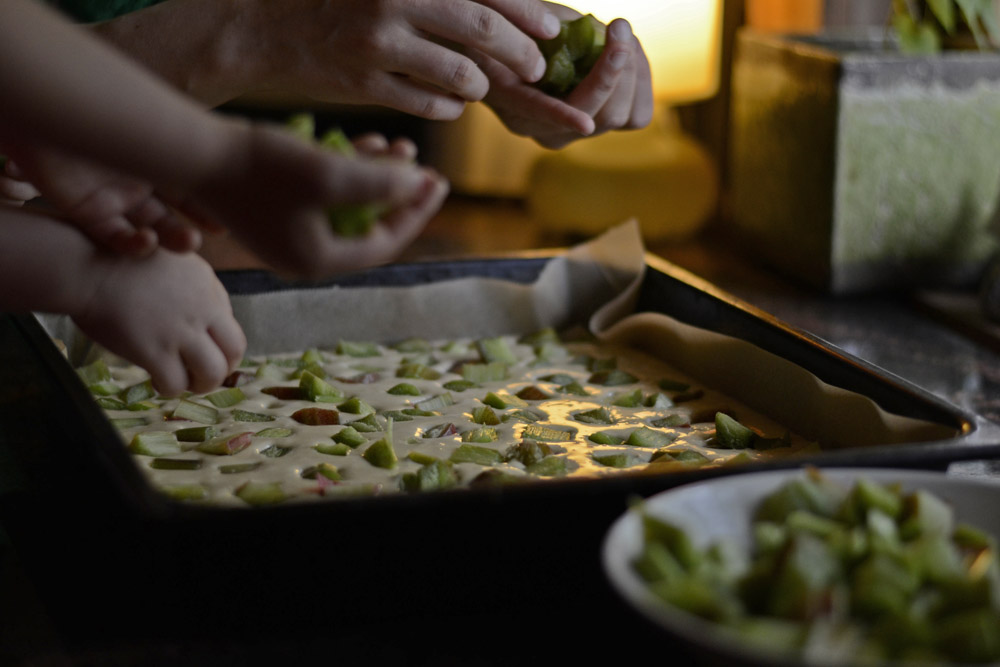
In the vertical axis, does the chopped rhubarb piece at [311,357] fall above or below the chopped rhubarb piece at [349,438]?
below

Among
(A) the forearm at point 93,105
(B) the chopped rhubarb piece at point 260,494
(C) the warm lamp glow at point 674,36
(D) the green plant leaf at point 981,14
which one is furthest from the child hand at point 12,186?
(D) the green plant leaf at point 981,14

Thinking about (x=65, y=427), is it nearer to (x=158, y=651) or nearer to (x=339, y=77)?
(x=158, y=651)

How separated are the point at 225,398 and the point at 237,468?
197mm

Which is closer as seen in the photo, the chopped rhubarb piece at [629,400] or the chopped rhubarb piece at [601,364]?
the chopped rhubarb piece at [629,400]

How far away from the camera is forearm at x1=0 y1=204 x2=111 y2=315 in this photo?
75 centimetres

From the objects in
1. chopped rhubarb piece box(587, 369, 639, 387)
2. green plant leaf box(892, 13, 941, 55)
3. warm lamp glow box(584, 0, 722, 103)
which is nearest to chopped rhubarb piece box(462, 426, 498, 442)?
chopped rhubarb piece box(587, 369, 639, 387)

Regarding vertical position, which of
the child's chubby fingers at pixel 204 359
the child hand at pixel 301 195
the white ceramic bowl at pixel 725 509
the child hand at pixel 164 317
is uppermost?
the child hand at pixel 301 195

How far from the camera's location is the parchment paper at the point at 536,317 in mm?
1145

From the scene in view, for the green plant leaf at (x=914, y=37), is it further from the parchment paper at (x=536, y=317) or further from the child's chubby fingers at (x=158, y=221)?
the child's chubby fingers at (x=158, y=221)

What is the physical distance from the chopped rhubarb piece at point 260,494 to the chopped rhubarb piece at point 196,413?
222 mm

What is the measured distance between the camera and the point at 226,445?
3.07ft

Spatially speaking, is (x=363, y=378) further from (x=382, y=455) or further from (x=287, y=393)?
(x=382, y=455)

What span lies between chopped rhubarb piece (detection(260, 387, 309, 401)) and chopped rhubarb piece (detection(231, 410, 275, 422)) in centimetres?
6

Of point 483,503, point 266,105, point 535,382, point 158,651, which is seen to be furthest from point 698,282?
point 266,105
